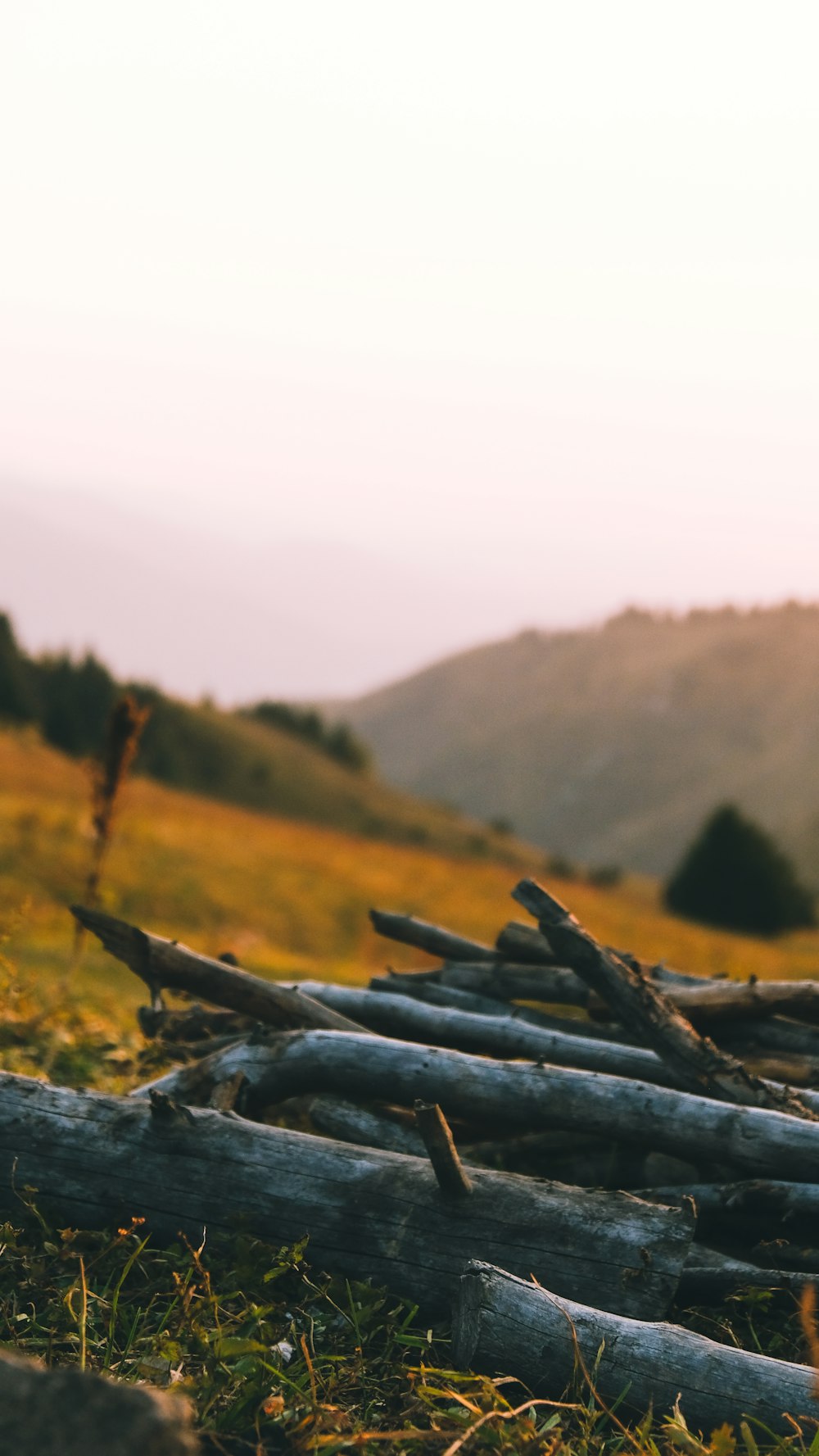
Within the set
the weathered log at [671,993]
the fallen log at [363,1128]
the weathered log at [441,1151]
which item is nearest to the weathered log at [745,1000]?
the weathered log at [671,993]

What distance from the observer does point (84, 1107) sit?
14.8 feet

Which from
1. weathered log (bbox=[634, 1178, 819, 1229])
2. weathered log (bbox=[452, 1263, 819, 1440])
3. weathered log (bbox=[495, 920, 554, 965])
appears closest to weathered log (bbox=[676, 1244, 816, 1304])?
weathered log (bbox=[634, 1178, 819, 1229])

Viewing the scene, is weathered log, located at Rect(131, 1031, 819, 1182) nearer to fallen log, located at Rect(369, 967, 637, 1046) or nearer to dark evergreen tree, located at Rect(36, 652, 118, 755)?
fallen log, located at Rect(369, 967, 637, 1046)

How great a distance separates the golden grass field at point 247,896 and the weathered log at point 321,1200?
4.18 meters

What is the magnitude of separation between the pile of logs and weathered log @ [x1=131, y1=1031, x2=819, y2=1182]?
0.04 ft

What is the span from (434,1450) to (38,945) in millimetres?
14884

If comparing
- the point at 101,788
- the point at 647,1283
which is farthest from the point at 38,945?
the point at 647,1283

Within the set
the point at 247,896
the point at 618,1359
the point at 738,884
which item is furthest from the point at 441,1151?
the point at 738,884

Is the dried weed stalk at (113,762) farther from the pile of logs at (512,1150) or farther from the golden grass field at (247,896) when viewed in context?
the pile of logs at (512,1150)

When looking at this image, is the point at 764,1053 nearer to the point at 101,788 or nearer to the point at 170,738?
the point at 101,788

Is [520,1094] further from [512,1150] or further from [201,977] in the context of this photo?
[201,977]

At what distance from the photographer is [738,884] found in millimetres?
47969

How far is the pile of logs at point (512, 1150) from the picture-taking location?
11.3 ft

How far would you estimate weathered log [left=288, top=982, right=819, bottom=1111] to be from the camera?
207 inches
